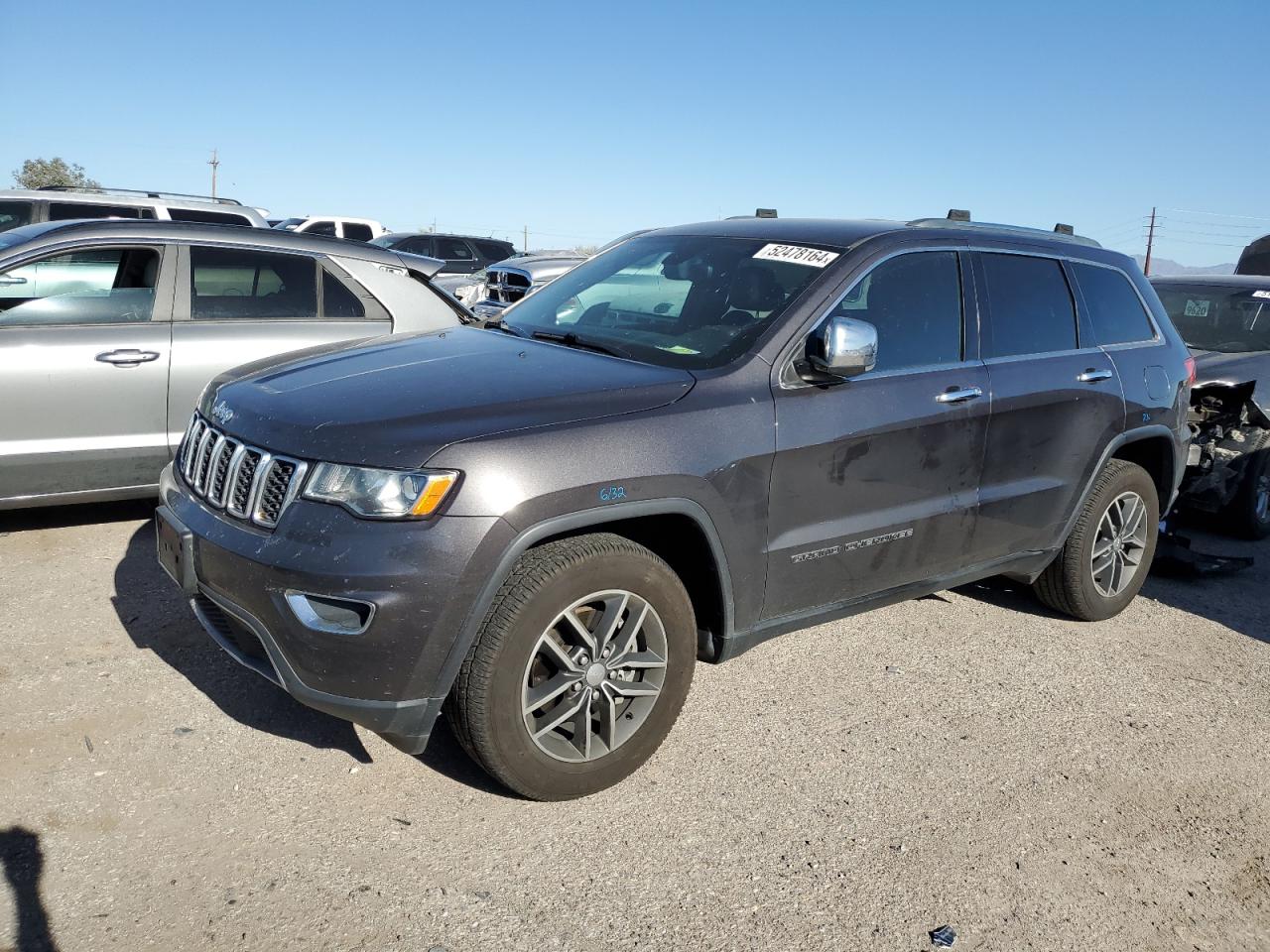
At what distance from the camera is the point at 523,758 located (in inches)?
121

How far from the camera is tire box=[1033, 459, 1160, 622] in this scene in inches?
190

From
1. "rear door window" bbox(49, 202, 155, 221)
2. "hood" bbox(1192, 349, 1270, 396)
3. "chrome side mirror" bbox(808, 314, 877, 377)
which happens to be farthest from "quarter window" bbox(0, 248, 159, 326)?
"rear door window" bbox(49, 202, 155, 221)

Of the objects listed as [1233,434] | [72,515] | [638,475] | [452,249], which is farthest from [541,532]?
[452,249]

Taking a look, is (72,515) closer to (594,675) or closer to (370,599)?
(370,599)

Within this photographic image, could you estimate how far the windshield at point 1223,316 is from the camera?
24.6 ft

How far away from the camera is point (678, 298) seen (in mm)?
4043

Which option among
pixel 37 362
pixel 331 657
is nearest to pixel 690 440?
pixel 331 657

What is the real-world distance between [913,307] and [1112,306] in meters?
1.52

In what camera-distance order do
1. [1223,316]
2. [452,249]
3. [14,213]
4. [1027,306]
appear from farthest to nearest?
1. [452,249]
2. [14,213]
3. [1223,316]
4. [1027,306]

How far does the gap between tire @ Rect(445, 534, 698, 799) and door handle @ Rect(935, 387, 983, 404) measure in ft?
4.46

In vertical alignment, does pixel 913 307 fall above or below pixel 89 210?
below

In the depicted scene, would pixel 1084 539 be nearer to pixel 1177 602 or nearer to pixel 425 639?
pixel 1177 602

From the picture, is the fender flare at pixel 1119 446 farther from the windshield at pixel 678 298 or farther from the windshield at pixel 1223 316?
the windshield at pixel 1223 316

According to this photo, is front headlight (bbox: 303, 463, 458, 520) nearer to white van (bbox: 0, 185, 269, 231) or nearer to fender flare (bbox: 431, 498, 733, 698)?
fender flare (bbox: 431, 498, 733, 698)
